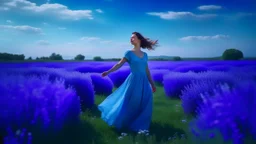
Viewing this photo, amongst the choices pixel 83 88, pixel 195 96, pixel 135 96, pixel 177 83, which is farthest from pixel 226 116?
pixel 177 83

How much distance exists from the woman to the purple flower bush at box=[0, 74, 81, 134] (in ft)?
2.34

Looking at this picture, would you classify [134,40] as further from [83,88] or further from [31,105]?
[83,88]

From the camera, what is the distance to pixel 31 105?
2.50 m

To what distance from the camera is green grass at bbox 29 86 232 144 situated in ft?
8.83

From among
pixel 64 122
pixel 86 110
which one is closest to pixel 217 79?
pixel 86 110

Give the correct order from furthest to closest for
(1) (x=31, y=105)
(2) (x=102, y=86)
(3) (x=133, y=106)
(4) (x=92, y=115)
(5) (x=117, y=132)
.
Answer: (2) (x=102, y=86) < (4) (x=92, y=115) < (3) (x=133, y=106) < (5) (x=117, y=132) < (1) (x=31, y=105)

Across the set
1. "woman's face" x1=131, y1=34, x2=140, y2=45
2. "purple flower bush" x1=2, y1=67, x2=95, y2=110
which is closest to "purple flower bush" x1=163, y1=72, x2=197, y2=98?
"purple flower bush" x1=2, y1=67, x2=95, y2=110

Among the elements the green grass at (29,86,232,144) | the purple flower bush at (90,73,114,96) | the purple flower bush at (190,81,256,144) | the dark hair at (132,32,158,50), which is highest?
the dark hair at (132,32,158,50)

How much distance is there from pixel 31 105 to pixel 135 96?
132 cm

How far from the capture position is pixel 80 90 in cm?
446

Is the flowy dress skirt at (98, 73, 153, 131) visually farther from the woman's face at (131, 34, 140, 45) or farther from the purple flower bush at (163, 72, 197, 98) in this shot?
the purple flower bush at (163, 72, 197, 98)

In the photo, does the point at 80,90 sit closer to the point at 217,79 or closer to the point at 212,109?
the point at 217,79

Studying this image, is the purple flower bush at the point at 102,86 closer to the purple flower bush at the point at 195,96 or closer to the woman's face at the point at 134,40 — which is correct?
the purple flower bush at the point at 195,96

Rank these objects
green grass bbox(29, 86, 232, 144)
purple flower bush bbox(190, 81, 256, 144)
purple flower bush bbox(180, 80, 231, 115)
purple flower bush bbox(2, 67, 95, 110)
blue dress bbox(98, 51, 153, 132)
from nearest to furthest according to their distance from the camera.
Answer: purple flower bush bbox(190, 81, 256, 144)
green grass bbox(29, 86, 232, 144)
blue dress bbox(98, 51, 153, 132)
purple flower bush bbox(180, 80, 231, 115)
purple flower bush bbox(2, 67, 95, 110)
